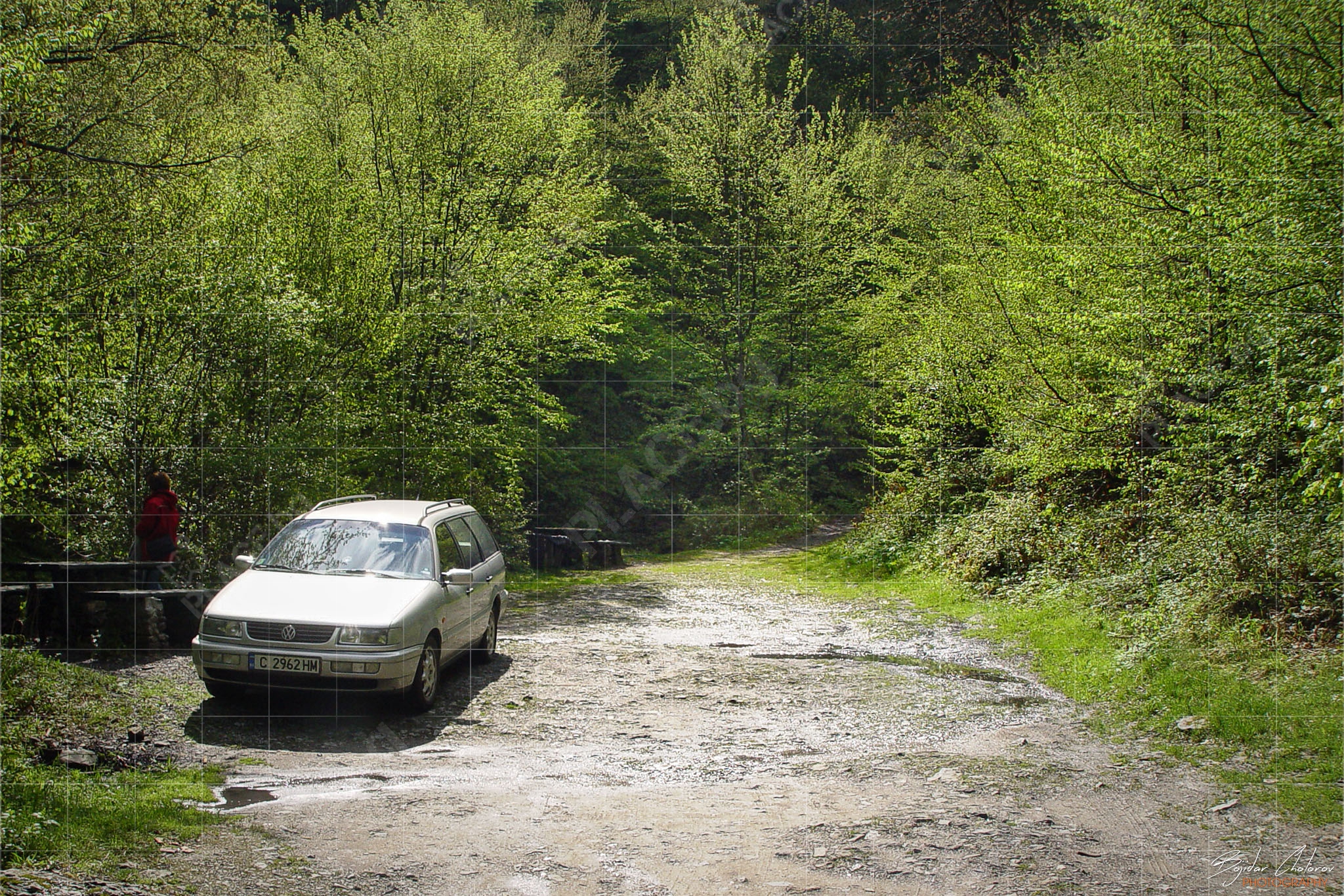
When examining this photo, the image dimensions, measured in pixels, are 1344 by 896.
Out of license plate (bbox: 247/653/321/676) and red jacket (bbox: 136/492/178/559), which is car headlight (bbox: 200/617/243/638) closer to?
license plate (bbox: 247/653/321/676)

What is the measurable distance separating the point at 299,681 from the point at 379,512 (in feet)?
5.97

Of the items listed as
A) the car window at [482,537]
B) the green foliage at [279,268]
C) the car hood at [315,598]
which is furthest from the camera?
the car window at [482,537]

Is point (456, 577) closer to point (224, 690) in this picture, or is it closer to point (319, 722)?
point (319, 722)

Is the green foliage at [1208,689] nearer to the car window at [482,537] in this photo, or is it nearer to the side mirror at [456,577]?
the side mirror at [456,577]

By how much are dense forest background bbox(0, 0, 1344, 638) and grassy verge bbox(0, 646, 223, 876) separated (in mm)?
1748

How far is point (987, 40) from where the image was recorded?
68.6 ft

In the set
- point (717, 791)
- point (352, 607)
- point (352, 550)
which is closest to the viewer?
point (717, 791)

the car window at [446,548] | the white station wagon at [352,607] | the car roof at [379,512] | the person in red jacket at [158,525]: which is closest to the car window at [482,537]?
the white station wagon at [352,607]

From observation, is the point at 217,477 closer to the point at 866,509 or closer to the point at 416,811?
the point at 416,811

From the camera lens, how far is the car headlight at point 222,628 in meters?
6.85

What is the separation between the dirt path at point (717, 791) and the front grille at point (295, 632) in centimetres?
61

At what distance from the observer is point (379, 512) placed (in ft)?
27.2

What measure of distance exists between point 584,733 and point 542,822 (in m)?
1.87

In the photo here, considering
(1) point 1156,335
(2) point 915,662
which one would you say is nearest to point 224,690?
(2) point 915,662
